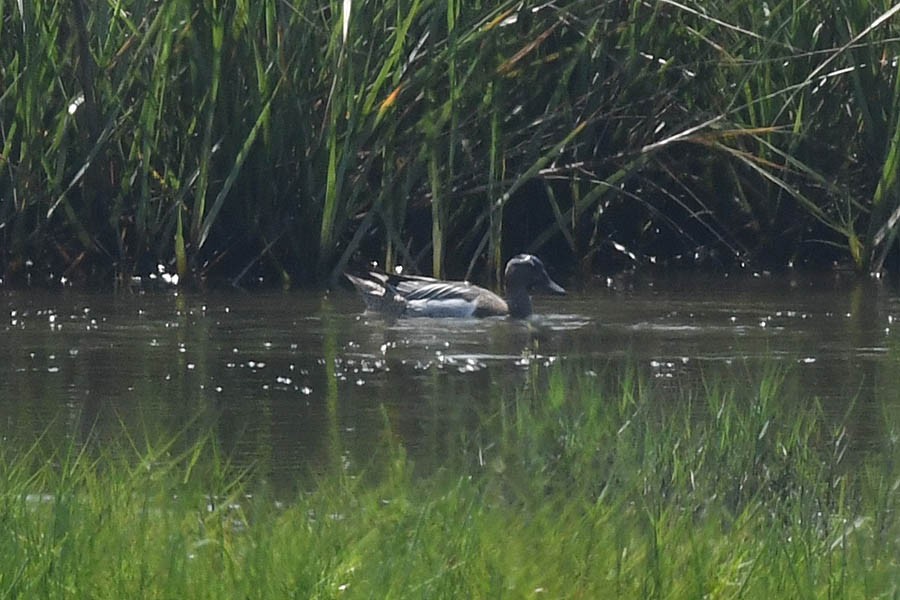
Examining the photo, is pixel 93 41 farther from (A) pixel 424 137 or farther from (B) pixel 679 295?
(B) pixel 679 295

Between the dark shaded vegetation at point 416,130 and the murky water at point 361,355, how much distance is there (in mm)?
497

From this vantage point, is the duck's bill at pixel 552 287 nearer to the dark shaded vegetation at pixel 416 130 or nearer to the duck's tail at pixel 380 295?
the dark shaded vegetation at pixel 416 130

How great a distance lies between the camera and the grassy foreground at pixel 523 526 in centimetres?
418

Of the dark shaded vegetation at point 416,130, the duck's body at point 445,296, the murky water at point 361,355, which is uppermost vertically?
the dark shaded vegetation at point 416,130

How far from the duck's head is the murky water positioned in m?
0.13

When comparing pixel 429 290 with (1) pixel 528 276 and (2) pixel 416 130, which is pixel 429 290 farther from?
(2) pixel 416 130

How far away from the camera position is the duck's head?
35.0 feet

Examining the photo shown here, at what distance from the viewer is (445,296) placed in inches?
415

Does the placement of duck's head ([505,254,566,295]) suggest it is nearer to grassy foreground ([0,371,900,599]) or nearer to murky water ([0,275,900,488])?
murky water ([0,275,900,488])

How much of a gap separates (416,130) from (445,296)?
100 centimetres

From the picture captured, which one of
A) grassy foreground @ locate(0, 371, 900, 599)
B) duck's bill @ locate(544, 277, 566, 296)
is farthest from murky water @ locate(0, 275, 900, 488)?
grassy foreground @ locate(0, 371, 900, 599)

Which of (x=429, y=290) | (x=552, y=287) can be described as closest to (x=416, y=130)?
(x=429, y=290)

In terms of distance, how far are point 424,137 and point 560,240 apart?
6.48ft

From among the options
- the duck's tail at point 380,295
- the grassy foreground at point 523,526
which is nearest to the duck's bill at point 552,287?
the duck's tail at point 380,295
